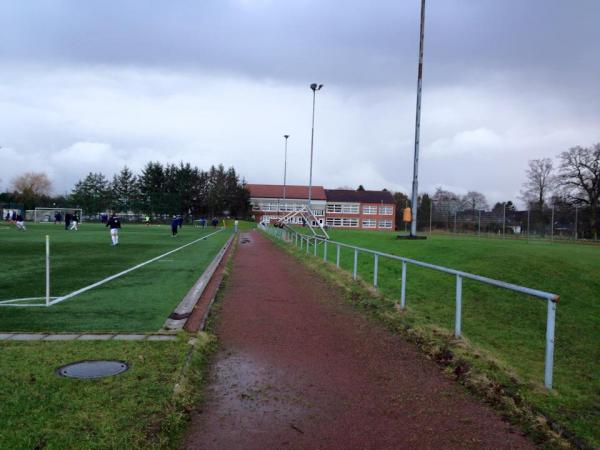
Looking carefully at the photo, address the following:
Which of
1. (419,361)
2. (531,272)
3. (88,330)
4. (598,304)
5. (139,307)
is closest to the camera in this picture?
(419,361)

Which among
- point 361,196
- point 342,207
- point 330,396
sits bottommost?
point 330,396

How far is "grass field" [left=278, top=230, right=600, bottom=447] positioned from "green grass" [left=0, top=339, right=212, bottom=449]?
10.8 feet

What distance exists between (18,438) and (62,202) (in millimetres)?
94436

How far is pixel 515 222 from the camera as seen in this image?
48688 mm

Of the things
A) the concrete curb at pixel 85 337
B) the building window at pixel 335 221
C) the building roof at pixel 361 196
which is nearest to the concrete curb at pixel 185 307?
the concrete curb at pixel 85 337

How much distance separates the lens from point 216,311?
9.25 metres

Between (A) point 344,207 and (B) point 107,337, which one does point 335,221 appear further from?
(B) point 107,337

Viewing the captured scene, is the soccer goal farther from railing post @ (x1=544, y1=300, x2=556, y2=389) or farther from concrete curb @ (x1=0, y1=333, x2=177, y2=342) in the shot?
railing post @ (x1=544, y1=300, x2=556, y2=389)

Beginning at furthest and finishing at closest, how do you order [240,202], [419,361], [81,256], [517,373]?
[240,202]
[81,256]
[419,361]
[517,373]

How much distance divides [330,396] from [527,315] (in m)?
6.69

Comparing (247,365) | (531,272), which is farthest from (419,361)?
(531,272)

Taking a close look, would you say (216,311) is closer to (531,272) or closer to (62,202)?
(531,272)

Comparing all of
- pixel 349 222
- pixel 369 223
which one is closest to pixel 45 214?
pixel 349 222

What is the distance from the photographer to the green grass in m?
3.74
